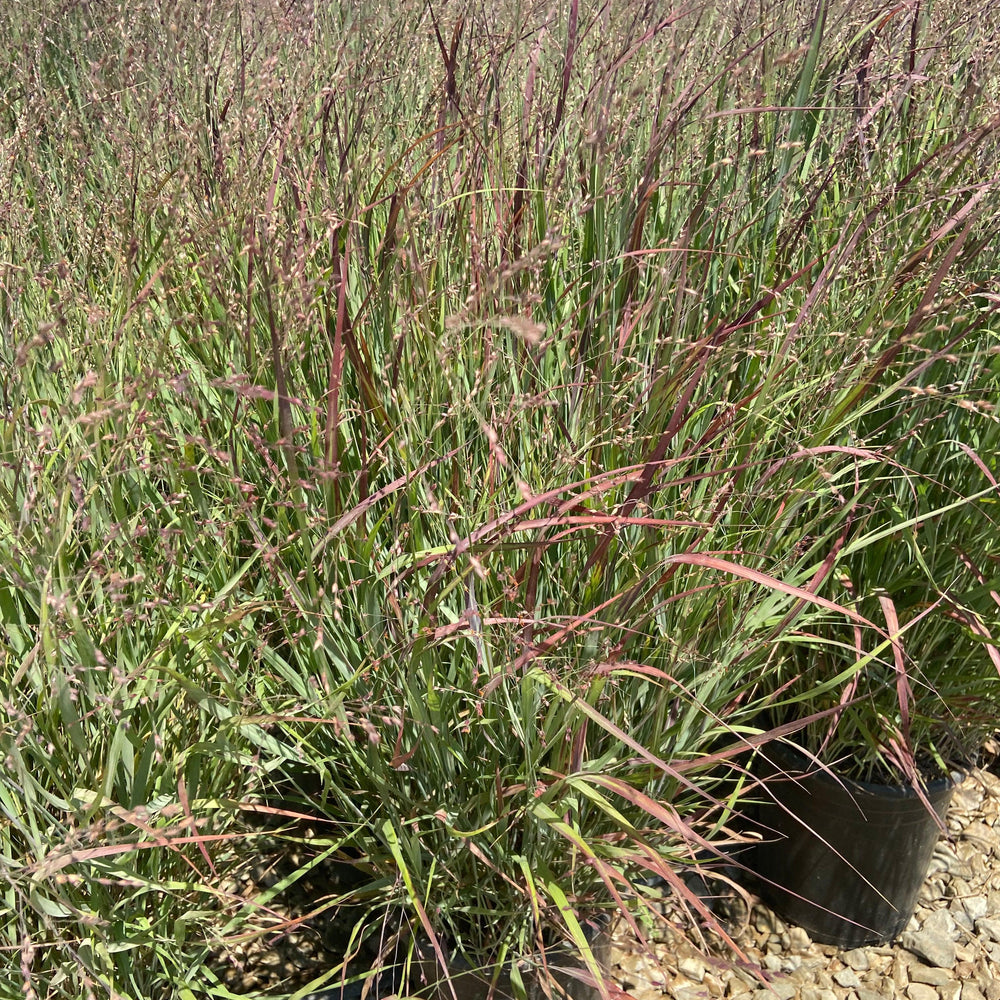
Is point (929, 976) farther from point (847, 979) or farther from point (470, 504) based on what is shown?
point (470, 504)

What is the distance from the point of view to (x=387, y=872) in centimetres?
143

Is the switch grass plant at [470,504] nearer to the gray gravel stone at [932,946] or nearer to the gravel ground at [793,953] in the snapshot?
the gravel ground at [793,953]

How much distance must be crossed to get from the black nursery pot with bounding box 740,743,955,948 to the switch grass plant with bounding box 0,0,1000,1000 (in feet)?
0.46

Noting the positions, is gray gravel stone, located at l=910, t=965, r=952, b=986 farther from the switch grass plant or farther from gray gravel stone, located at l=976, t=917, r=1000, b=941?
the switch grass plant

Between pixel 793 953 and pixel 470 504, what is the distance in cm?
127

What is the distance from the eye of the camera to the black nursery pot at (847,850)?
6.15 ft

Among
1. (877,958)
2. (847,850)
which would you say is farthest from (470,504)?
(877,958)

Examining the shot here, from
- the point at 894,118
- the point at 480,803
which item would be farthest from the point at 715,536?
the point at 894,118

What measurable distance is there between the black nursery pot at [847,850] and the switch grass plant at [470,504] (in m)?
0.14

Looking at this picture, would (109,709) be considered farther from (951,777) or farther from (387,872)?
(951,777)

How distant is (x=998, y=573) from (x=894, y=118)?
2.64 feet

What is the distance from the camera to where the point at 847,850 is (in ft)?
6.32

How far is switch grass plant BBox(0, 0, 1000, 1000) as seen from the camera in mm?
1218

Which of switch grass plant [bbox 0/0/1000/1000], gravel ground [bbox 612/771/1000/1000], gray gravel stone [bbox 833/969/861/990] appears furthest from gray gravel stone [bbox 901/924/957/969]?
switch grass plant [bbox 0/0/1000/1000]
